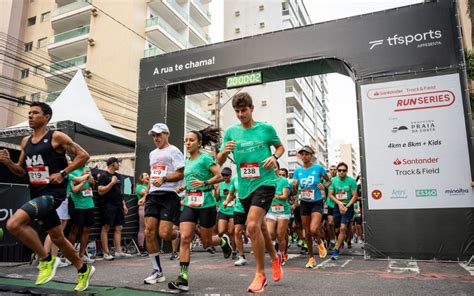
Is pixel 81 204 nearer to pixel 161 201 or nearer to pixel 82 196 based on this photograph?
pixel 82 196

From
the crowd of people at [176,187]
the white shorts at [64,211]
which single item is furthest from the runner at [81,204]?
the crowd of people at [176,187]

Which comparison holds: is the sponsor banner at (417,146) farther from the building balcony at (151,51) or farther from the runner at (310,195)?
the building balcony at (151,51)

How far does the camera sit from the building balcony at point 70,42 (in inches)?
1120

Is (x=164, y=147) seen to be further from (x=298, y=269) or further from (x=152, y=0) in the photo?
(x=152, y=0)

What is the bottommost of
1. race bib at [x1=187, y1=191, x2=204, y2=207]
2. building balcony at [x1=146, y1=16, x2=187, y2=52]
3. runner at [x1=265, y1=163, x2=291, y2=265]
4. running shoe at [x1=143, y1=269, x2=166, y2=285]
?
running shoe at [x1=143, y1=269, x2=166, y2=285]

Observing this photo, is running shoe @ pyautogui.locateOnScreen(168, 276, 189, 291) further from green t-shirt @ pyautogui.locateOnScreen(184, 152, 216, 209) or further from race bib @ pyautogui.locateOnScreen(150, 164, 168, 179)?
race bib @ pyautogui.locateOnScreen(150, 164, 168, 179)

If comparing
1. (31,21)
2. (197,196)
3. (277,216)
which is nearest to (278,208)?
(277,216)

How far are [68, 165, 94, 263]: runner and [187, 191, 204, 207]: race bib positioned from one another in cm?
319

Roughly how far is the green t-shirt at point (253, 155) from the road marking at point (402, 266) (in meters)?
3.18

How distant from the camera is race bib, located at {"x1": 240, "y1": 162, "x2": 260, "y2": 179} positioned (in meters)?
4.18

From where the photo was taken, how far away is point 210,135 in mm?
6059

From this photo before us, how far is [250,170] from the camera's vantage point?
166 inches

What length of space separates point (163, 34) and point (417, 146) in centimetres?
2552

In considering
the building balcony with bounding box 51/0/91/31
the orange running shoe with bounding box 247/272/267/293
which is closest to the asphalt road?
the orange running shoe with bounding box 247/272/267/293
